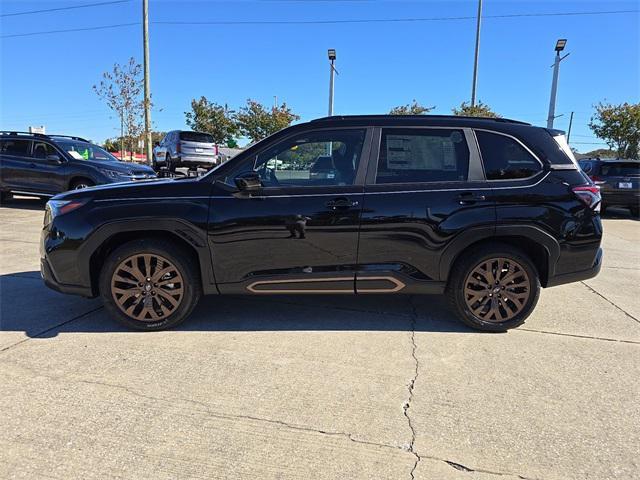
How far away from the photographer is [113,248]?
4.18 metres

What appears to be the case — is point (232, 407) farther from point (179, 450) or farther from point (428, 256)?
point (428, 256)

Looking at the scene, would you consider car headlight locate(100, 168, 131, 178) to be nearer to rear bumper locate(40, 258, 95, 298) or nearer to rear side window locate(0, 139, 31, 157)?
Result: rear side window locate(0, 139, 31, 157)

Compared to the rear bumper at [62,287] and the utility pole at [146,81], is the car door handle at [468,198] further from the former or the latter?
the utility pole at [146,81]

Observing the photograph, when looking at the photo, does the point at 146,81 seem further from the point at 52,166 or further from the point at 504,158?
the point at 504,158

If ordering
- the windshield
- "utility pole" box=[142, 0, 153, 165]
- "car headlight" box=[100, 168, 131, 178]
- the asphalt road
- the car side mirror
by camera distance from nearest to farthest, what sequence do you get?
the asphalt road < the car side mirror < "car headlight" box=[100, 168, 131, 178] < the windshield < "utility pole" box=[142, 0, 153, 165]

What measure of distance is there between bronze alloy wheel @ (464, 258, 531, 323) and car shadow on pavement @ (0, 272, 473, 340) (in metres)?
0.27

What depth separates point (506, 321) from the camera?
Answer: 4273 mm

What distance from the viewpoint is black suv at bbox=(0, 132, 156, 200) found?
10.9 metres

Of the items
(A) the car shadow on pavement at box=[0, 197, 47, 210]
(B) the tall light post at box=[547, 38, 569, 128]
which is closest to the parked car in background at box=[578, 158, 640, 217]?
(B) the tall light post at box=[547, 38, 569, 128]

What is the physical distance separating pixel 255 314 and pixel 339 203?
4.84 feet

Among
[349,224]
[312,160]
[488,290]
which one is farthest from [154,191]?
[488,290]

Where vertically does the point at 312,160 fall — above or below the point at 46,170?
above

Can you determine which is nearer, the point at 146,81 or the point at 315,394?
the point at 315,394

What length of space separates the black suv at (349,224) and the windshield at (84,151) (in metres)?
8.07
